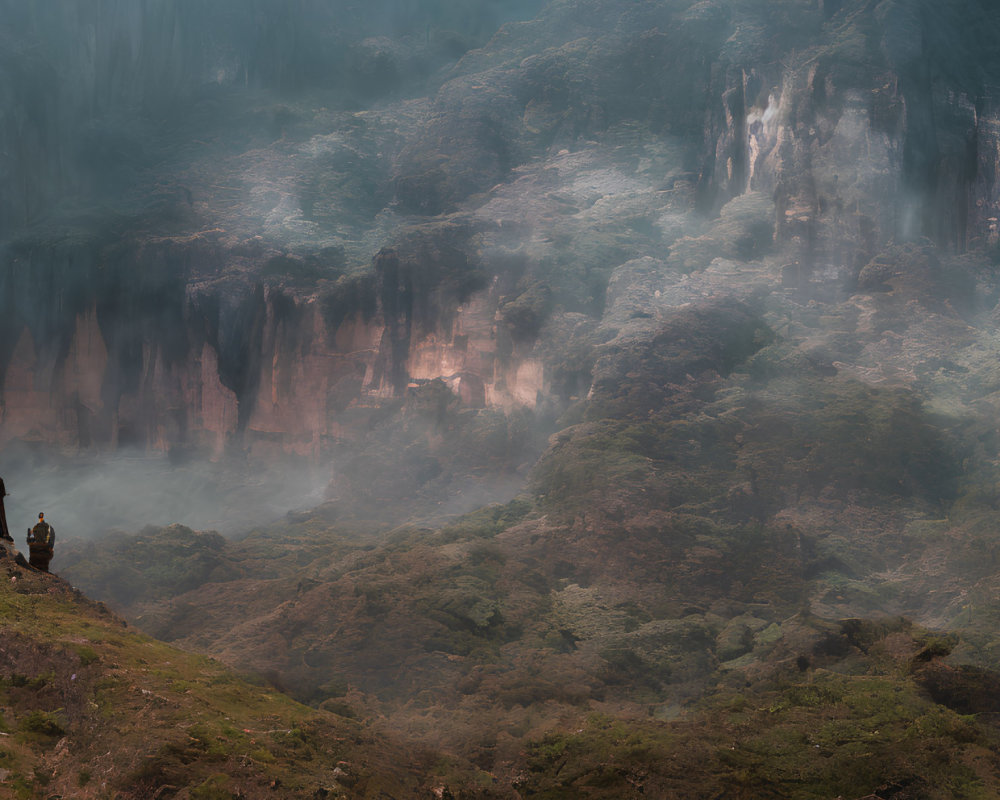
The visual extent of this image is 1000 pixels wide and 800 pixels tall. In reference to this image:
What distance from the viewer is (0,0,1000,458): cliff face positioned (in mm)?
92312

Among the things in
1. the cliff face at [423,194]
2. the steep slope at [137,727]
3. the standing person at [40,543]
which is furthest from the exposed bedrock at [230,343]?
the standing person at [40,543]

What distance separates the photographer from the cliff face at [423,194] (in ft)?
303

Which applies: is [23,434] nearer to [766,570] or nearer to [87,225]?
[87,225]

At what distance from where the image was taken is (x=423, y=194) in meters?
120

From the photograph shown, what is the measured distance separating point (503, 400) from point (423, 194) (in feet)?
123

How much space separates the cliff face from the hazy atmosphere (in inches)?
19.1

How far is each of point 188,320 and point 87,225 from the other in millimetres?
20132

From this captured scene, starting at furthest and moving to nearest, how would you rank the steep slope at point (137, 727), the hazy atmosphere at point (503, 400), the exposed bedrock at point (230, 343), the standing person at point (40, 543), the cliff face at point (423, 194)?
1. the exposed bedrock at point (230, 343)
2. the cliff face at point (423, 194)
3. the hazy atmosphere at point (503, 400)
4. the standing person at point (40, 543)
5. the steep slope at point (137, 727)

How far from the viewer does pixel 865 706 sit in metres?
39.1

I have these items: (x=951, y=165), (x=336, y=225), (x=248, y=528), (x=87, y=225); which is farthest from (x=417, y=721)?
(x=87, y=225)

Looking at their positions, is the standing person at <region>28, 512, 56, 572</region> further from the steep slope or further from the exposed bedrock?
the exposed bedrock

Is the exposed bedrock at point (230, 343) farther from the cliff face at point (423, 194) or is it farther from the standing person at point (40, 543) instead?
the standing person at point (40, 543)

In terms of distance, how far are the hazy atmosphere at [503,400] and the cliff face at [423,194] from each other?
0.48 m

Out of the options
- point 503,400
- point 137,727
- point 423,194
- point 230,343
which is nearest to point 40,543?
point 137,727
